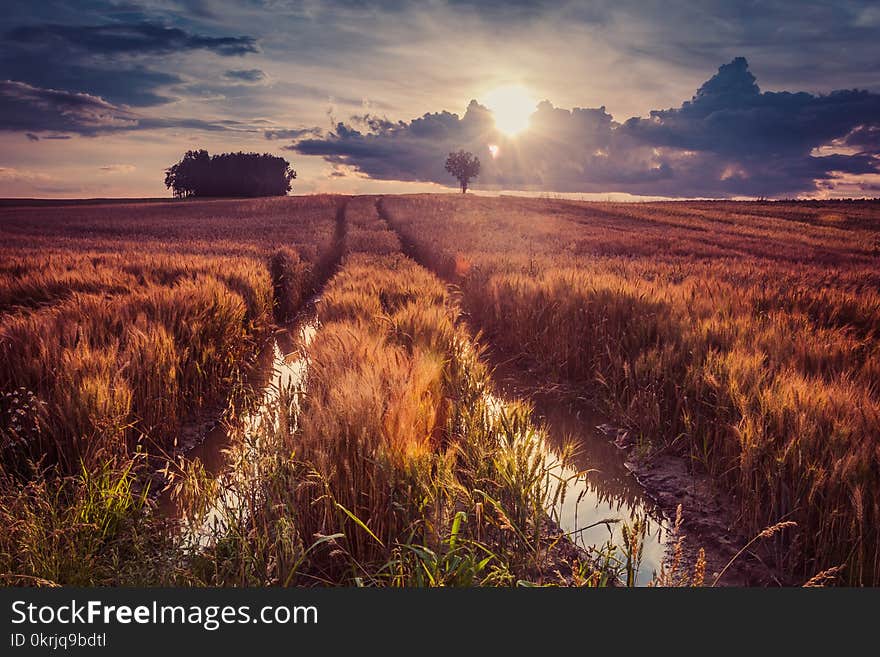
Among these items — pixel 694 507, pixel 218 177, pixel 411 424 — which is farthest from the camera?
pixel 218 177

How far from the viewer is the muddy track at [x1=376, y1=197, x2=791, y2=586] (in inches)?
107

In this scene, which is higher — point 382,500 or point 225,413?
point 382,500


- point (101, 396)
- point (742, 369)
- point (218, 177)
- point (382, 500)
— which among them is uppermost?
point (218, 177)

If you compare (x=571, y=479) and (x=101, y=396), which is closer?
(x=101, y=396)

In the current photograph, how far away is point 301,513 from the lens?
8.50 feet

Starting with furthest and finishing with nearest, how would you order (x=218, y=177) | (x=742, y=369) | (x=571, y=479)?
(x=218, y=177) < (x=742, y=369) < (x=571, y=479)

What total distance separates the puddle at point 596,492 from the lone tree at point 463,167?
94.6 meters

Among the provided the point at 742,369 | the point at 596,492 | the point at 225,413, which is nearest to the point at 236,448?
the point at 225,413

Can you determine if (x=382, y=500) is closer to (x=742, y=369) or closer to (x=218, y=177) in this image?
(x=742, y=369)

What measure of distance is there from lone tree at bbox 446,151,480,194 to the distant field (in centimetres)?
9178

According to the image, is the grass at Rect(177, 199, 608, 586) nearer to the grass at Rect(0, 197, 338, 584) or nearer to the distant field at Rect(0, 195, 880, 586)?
the distant field at Rect(0, 195, 880, 586)

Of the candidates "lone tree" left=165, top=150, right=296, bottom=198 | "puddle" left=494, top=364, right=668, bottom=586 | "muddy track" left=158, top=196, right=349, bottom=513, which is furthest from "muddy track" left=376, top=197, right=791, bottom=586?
"lone tree" left=165, top=150, right=296, bottom=198

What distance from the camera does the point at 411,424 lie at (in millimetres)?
3014

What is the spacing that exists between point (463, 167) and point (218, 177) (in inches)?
1745
